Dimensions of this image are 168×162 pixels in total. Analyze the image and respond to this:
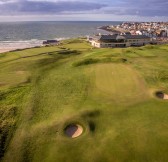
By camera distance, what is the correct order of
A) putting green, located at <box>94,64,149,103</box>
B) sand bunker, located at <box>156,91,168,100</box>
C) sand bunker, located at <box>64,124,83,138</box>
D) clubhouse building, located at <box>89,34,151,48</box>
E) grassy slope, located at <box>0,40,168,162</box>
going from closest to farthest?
1. grassy slope, located at <box>0,40,168,162</box>
2. sand bunker, located at <box>64,124,83,138</box>
3. putting green, located at <box>94,64,149,103</box>
4. sand bunker, located at <box>156,91,168,100</box>
5. clubhouse building, located at <box>89,34,151,48</box>

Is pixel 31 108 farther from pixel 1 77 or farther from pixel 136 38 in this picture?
pixel 136 38

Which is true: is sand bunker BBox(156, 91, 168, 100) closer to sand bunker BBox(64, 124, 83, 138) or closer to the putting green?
the putting green

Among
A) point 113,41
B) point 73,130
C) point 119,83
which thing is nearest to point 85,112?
point 73,130

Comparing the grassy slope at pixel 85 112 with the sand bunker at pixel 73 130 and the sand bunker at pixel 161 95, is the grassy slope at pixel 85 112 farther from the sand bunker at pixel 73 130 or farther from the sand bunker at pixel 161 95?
the sand bunker at pixel 161 95

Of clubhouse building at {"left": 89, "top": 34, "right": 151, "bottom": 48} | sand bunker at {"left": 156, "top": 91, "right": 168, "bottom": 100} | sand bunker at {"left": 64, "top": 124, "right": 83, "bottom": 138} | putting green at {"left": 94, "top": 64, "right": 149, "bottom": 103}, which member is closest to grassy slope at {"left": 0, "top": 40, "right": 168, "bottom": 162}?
putting green at {"left": 94, "top": 64, "right": 149, "bottom": 103}

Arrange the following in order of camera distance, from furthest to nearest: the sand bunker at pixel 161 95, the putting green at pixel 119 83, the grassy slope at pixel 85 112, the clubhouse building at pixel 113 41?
the clubhouse building at pixel 113 41 → the sand bunker at pixel 161 95 → the putting green at pixel 119 83 → the grassy slope at pixel 85 112

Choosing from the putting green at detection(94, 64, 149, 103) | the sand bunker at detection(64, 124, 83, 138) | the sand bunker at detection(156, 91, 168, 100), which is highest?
the putting green at detection(94, 64, 149, 103)

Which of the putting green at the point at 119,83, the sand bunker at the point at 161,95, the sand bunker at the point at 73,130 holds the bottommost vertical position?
the sand bunker at the point at 73,130

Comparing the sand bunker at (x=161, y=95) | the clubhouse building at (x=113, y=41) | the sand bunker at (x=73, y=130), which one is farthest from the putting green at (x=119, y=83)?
the clubhouse building at (x=113, y=41)
